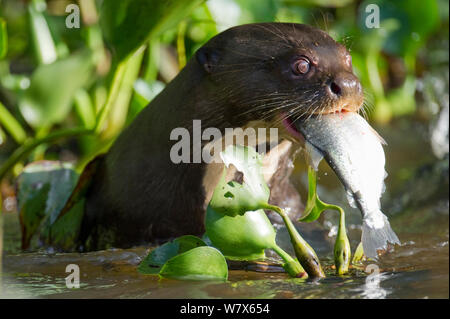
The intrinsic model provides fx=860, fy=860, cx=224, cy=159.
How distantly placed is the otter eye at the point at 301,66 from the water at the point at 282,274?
28 cm

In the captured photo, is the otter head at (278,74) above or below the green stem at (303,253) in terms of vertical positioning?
above

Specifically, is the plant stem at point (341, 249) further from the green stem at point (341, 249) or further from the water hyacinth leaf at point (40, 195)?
the water hyacinth leaf at point (40, 195)

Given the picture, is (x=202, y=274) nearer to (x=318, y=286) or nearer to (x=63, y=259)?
(x=318, y=286)

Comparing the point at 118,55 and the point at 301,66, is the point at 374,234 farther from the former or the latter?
the point at 118,55

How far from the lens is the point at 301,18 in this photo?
4871 mm

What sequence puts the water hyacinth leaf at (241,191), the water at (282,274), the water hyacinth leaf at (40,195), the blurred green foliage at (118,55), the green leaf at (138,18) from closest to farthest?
the water at (282,274) < the water hyacinth leaf at (241,191) < the green leaf at (138,18) < the blurred green foliage at (118,55) < the water hyacinth leaf at (40,195)

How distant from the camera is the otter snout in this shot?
7.04ft

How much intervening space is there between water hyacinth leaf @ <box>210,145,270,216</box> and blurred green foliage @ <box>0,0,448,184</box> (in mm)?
718

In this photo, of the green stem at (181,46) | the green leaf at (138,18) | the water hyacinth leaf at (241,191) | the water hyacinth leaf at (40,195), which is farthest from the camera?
the green stem at (181,46)

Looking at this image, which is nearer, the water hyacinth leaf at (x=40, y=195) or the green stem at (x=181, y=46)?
the water hyacinth leaf at (x=40, y=195)

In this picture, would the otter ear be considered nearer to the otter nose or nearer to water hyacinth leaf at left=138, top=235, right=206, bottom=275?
the otter nose

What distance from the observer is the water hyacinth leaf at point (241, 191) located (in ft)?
6.74

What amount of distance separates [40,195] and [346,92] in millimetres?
1281

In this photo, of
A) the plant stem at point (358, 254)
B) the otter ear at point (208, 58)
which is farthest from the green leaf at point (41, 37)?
the plant stem at point (358, 254)
